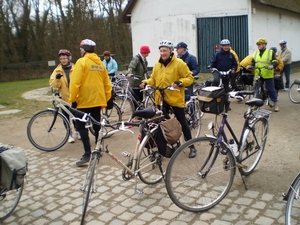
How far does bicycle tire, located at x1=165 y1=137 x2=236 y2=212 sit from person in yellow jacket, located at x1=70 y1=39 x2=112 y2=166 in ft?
7.01

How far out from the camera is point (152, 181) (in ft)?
14.7

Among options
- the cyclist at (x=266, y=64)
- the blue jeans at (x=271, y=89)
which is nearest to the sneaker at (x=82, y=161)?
the cyclist at (x=266, y=64)

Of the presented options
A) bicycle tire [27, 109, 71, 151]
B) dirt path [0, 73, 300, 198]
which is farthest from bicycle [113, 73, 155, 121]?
bicycle tire [27, 109, 71, 151]

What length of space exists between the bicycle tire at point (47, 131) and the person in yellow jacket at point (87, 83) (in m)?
1.14

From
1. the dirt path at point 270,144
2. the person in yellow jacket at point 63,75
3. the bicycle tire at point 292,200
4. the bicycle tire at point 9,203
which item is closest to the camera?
the bicycle tire at point 292,200

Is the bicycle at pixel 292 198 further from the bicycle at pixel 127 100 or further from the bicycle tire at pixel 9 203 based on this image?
the bicycle at pixel 127 100

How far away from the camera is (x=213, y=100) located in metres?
3.98

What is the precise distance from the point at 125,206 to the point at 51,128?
3.09 m

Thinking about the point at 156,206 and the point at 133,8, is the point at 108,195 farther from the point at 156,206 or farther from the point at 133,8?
the point at 133,8

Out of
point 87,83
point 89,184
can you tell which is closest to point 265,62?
point 87,83

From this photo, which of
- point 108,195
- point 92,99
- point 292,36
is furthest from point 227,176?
point 292,36

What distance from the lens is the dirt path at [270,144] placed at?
448 cm

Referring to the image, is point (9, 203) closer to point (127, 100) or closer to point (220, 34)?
point (127, 100)

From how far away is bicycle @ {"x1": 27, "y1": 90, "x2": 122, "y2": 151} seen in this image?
20.7 feet
